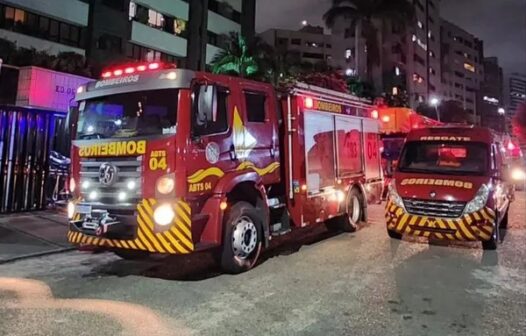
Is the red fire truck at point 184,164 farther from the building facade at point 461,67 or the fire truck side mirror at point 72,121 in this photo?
the building facade at point 461,67

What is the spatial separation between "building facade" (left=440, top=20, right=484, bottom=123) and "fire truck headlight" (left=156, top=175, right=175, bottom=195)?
9416 centimetres

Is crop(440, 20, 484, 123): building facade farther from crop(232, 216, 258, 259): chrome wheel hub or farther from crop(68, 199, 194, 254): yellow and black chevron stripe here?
crop(68, 199, 194, 254): yellow and black chevron stripe

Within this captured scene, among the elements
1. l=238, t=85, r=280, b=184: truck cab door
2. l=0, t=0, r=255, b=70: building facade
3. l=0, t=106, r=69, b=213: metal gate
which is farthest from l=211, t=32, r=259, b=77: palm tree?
l=238, t=85, r=280, b=184: truck cab door

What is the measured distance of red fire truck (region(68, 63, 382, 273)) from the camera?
6.11m

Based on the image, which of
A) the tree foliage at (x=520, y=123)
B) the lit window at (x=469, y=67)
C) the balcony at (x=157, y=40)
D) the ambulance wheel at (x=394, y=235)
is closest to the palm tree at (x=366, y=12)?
the balcony at (x=157, y=40)

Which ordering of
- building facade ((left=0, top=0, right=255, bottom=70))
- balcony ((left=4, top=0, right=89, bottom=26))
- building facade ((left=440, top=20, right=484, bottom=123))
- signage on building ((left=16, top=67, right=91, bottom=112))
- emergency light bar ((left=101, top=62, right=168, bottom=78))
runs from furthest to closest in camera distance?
building facade ((left=440, top=20, right=484, bottom=123)) → building facade ((left=0, top=0, right=255, bottom=70)) → balcony ((left=4, top=0, right=89, bottom=26)) → signage on building ((left=16, top=67, right=91, bottom=112)) → emergency light bar ((left=101, top=62, right=168, bottom=78))

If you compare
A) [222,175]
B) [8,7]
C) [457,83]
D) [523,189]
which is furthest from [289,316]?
[457,83]

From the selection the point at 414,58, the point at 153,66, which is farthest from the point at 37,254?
the point at 414,58

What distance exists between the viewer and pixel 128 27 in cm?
3250

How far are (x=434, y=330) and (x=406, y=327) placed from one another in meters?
0.28

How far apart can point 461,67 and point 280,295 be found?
109m

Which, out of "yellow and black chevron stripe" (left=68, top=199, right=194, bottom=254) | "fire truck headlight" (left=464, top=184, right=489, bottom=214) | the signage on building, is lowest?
"yellow and black chevron stripe" (left=68, top=199, right=194, bottom=254)

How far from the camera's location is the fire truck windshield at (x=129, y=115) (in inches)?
243

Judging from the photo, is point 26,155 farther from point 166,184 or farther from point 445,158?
point 445,158
